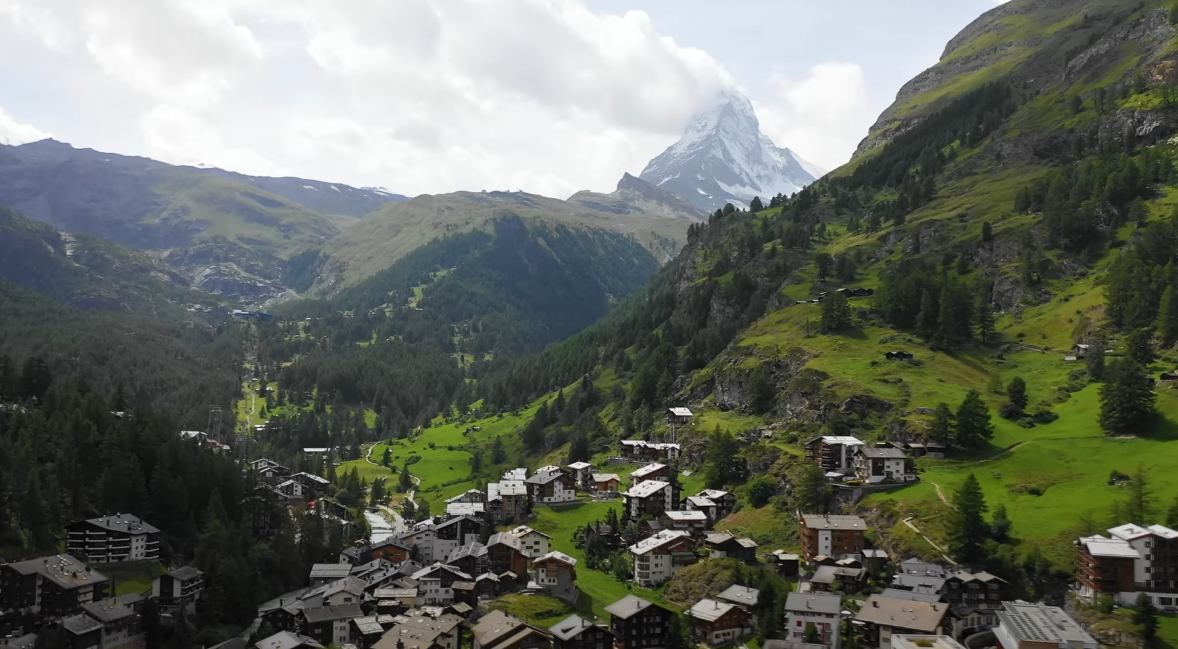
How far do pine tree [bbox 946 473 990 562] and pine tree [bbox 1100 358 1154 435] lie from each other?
30.7 metres

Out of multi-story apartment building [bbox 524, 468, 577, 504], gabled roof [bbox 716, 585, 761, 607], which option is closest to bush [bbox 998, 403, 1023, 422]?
gabled roof [bbox 716, 585, 761, 607]

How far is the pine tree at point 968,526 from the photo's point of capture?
8912cm

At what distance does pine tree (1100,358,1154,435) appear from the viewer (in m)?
109

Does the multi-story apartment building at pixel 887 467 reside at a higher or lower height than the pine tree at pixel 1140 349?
lower

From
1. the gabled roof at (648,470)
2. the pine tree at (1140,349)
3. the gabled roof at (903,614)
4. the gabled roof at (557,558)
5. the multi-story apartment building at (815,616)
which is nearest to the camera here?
the gabled roof at (903,614)

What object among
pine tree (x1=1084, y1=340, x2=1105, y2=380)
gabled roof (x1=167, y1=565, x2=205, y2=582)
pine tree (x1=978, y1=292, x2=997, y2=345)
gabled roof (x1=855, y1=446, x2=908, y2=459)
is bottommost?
Result: gabled roof (x1=167, y1=565, x2=205, y2=582)

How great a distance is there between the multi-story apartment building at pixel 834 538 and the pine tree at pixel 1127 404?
1407 inches

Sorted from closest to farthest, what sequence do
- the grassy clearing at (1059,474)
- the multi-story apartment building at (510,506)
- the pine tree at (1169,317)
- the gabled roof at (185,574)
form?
the grassy clearing at (1059,474)
the gabled roof at (185,574)
the pine tree at (1169,317)
the multi-story apartment building at (510,506)

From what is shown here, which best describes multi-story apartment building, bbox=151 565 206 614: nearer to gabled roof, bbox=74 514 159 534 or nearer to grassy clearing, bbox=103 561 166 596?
grassy clearing, bbox=103 561 166 596

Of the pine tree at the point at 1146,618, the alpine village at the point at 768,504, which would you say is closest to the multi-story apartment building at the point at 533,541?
the alpine village at the point at 768,504

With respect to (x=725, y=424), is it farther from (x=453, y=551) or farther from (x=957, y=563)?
(x=957, y=563)

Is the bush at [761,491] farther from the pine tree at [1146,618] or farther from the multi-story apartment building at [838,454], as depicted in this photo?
the pine tree at [1146,618]

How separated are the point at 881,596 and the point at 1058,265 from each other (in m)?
110

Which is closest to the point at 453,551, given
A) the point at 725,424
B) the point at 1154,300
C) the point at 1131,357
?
the point at 725,424
